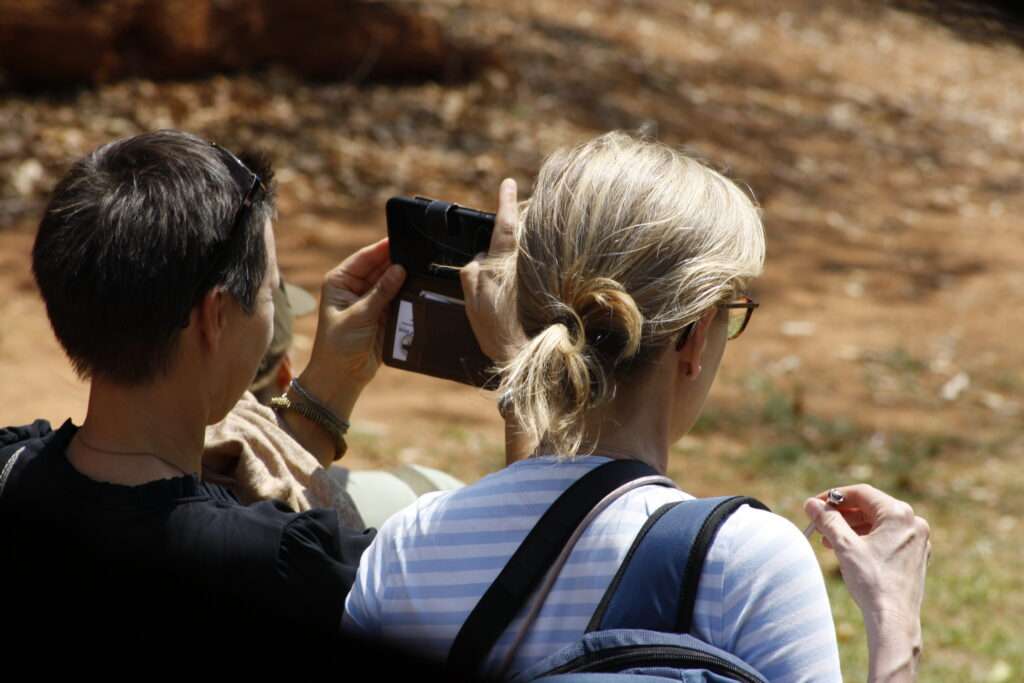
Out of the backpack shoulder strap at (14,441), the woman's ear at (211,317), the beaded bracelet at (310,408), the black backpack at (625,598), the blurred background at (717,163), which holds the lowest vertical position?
the blurred background at (717,163)

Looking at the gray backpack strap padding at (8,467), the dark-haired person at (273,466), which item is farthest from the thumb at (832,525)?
the gray backpack strap padding at (8,467)

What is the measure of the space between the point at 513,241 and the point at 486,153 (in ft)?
23.3

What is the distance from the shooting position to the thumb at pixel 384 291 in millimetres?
2400

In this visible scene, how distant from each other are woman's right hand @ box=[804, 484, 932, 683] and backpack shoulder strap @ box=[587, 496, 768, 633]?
318 millimetres

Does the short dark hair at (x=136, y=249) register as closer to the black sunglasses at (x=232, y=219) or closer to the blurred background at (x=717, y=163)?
the black sunglasses at (x=232, y=219)

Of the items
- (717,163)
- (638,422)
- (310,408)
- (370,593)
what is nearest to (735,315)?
(638,422)

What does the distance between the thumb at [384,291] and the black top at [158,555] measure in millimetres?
557

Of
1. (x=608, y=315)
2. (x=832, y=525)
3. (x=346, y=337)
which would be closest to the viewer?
(x=608, y=315)

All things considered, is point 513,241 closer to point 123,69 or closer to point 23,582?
point 23,582

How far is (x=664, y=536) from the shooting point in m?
1.57

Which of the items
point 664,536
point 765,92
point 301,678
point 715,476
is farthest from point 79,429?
point 765,92

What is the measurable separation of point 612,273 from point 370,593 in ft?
1.79

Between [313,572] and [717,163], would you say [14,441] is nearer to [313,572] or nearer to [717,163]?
[313,572]

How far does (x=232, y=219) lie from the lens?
77.1 inches
